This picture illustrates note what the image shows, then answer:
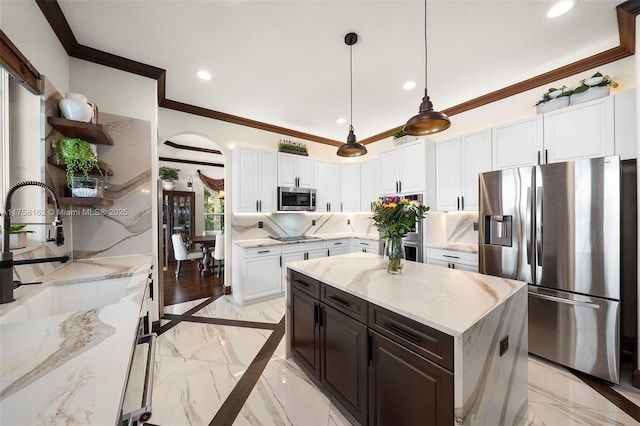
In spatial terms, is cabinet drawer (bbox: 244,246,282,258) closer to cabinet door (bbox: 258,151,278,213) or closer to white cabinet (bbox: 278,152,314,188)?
cabinet door (bbox: 258,151,278,213)

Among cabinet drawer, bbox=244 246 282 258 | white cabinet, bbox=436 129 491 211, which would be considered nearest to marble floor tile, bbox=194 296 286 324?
cabinet drawer, bbox=244 246 282 258

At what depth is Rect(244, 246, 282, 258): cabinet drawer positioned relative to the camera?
11.8 feet

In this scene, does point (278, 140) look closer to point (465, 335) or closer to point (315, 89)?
point (315, 89)

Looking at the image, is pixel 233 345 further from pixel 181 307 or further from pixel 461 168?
pixel 461 168

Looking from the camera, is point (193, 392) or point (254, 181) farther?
point (254, 181)

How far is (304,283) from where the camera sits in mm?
1976

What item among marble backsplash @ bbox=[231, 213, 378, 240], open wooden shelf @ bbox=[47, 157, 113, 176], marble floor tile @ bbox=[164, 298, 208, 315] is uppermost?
open wooden shelf @ bbox=[47, 157, 113, 176]

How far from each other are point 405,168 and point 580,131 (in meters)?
1.89

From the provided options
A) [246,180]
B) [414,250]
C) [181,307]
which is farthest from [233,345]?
[414,250]

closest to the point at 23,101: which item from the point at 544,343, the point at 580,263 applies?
the point at 580,263

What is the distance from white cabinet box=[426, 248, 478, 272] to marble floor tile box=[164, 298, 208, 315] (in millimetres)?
3412

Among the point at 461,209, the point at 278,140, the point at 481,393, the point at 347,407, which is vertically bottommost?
the point at 347,407

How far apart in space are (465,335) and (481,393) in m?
0.38

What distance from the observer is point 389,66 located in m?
2.65
